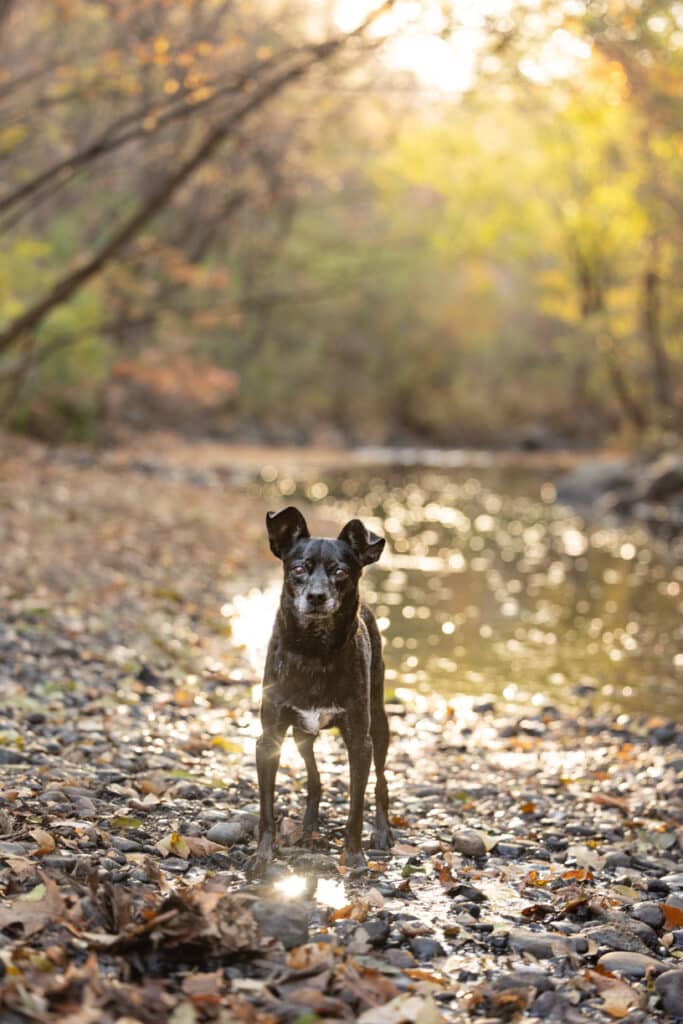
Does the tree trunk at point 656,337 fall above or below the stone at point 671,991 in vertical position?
above

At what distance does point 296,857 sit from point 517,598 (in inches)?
501

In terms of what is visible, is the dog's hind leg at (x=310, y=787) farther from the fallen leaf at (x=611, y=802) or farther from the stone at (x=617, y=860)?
the fallen leaf at (x=611, y=802)

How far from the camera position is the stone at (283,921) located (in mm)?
5066

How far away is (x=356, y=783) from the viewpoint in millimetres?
6328

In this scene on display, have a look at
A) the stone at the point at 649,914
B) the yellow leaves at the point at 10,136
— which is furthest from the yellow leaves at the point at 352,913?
the yellow leaves at the point at 10,136

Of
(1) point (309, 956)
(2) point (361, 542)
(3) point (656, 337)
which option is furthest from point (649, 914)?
(3) point (656, 337)

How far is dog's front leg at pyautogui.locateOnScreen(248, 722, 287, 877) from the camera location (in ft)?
20.2

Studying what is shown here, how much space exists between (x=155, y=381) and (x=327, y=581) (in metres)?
39.0

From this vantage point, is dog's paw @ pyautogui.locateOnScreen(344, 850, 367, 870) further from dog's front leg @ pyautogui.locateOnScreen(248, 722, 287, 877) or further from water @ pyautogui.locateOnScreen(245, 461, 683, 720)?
water @ pyautogui.locateOnScreen(245, 461, 683, 720)

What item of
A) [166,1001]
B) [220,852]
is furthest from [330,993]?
[220,852]

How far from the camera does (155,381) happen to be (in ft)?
144

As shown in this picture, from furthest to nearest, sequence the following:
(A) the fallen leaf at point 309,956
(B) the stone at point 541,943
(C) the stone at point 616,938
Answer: (C) the stone at point 616,938, (B) the stone at point 541,943, (A) the fallen leaf at point 309,956

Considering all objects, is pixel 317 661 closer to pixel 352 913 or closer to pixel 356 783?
pixel 356 783

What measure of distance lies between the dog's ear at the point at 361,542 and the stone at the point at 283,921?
68.1 inches
